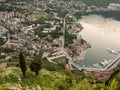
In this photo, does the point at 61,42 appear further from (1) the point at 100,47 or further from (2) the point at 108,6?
(2) the point at 108,6

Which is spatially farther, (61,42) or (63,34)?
(63,34)

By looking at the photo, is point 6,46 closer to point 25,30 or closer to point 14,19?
point 25,30

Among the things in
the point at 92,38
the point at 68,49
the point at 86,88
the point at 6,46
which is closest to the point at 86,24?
the point at 92,38

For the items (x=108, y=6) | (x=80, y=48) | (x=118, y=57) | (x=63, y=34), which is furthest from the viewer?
(x=108, y=6)

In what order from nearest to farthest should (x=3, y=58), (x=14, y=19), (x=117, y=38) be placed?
(x=3, y=58) < (x=117, y=38) < (x=14, y=19)

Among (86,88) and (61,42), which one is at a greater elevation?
(86,88)

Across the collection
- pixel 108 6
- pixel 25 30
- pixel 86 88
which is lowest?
pixel 108 6
